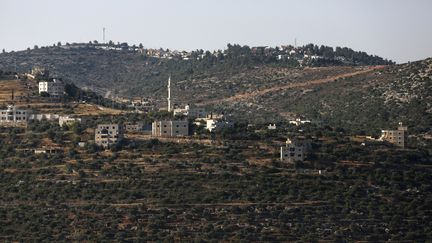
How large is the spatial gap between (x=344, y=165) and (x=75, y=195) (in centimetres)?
1420

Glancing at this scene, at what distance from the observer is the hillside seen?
116 m

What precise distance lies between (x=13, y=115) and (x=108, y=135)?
34.8 feet

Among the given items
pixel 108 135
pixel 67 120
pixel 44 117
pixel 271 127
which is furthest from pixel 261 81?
pixel 108 135

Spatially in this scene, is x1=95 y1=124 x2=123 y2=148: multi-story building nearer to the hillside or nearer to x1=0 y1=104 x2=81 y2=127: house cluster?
x1=0 y1=104 x2=81 y2=127: house cluster

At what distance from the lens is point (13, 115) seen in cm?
8719

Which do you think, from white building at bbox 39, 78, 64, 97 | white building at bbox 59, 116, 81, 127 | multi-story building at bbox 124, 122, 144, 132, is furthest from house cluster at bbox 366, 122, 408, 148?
white building at bbox 39, 78, 64, 97

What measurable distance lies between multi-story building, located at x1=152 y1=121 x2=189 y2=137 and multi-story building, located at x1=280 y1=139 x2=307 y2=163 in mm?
7475

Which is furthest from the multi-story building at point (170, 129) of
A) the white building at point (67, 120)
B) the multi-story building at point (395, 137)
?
the multi-story building at point (395, 137)

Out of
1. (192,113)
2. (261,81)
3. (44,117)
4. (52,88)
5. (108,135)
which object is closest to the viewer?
(108,135)

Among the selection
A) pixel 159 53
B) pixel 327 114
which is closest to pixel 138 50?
pixel 159 53

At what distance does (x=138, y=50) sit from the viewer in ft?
602

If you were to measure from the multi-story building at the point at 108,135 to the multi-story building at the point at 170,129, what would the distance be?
10.6 ft

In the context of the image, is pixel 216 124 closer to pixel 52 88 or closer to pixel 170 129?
pixel 170 129

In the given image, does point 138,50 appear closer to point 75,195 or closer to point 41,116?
point 41,116
